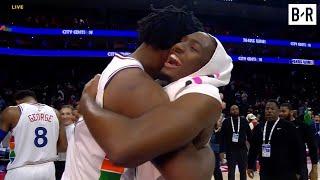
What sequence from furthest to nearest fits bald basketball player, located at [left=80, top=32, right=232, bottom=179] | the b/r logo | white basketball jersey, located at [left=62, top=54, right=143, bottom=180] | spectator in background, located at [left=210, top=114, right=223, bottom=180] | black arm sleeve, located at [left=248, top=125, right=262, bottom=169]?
1. the b/r logo
2. spectator in background, located at [left=210, top=114, right=223, bottom=180]
3. black arm sleeve, located at [left=248, top=125, right=262, bottom=169]
4. white basketball jersey, located at [left=62, top=54, right=143, bottom=180]
5. bald basketball player, located at [left=80, top=32, right=232, bottom=179]

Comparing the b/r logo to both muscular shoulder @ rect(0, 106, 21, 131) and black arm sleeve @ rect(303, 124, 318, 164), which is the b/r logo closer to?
black arm sleeve @ rect(303, 124, 318, 164)

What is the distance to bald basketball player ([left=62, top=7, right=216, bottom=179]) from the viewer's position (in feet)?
4.84

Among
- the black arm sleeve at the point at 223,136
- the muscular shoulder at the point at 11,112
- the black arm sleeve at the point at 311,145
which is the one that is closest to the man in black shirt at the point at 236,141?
the black arm sleeve at the point at 223,136

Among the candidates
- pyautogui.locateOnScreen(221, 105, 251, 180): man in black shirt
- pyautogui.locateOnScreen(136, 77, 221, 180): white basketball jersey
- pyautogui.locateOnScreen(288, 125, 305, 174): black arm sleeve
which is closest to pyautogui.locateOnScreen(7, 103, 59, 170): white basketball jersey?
pyautogui.locateOnScreen(288, 125, 305, 174): black arm sleeve

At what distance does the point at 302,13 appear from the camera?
2394cm

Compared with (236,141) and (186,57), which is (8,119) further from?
(236,141)

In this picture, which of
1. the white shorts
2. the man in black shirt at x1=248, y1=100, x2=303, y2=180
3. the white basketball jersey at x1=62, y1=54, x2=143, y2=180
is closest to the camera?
the white basketball jersey at x1=62, y1=54, x2=143, y2=180

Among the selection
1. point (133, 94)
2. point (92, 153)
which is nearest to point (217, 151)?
point (92, 153)

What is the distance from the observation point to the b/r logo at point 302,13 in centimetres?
2309

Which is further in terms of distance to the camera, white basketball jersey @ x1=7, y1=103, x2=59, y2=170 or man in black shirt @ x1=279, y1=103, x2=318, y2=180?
man in black shirt @ x1=279, y1=103, x2=318, y2=180

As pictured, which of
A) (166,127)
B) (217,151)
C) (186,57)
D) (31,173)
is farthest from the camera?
(217,151)

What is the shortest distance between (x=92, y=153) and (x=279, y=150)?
4.75 meters

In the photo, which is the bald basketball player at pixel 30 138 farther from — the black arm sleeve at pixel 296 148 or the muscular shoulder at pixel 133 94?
the muscular shoulder at pixel 133 94

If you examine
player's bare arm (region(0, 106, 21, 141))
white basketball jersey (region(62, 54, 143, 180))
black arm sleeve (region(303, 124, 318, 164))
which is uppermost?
white basketball jersey (region(62, 54, 143, 180))
